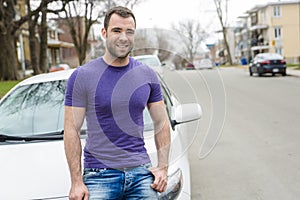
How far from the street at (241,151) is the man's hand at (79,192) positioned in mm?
1912

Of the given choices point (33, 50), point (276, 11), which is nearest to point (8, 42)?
point (33, 50)

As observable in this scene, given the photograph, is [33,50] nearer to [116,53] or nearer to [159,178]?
[116,53]

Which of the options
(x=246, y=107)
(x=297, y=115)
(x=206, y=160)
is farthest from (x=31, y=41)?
(x=206, y=160)

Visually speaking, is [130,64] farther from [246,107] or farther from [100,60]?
[246,107]

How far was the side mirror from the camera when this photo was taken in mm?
3547

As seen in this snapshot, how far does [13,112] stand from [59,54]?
52112 mm

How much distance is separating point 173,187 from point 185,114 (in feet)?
3.56

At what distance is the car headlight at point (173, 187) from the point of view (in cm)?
253

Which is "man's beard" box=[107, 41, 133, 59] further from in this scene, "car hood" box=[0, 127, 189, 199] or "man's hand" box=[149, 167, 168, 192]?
"car hood" box=[0, 127, 189, 199]

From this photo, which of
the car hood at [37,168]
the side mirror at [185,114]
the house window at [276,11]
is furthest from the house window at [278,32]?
the car hood at [37,168]

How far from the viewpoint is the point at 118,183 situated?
2.11 metres

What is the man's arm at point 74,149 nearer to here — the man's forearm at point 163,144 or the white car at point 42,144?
the white car at point 42,144

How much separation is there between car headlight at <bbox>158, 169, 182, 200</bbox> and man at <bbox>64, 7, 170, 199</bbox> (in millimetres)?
343

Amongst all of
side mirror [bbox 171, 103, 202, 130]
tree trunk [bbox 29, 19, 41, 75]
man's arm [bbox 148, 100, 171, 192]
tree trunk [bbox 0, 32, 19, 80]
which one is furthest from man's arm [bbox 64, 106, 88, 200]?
Answer: tree trunk [bbox 29, 19, 41, 75]
